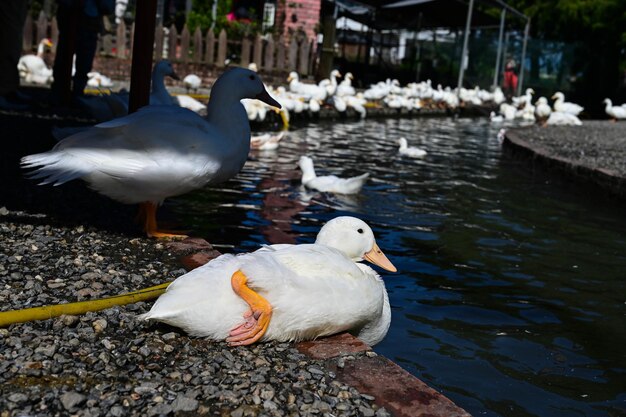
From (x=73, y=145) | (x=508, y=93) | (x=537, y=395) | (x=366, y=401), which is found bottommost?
(x=537, y=395)

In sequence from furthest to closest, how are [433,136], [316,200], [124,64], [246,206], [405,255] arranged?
1. [124,64]
2. [433,136]
3. [316,200]
4. [246,206]
5. [405,255]

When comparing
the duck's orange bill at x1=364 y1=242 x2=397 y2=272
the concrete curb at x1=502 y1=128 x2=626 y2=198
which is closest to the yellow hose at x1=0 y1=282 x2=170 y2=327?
the duck's orange bill at x1=364 y1=242 x2=397 y2=272

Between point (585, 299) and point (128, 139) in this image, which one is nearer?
point (128, 139)

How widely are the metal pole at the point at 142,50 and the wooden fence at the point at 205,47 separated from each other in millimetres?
12728

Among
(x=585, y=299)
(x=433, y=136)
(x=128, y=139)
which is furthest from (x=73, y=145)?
(x=433, y=136)

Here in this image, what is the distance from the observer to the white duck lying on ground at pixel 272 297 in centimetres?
318

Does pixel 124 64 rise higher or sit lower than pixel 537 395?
higher

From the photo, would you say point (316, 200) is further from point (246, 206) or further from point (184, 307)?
point (184, 307)

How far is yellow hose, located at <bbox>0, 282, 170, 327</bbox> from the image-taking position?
10.4ft

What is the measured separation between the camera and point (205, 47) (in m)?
21.3

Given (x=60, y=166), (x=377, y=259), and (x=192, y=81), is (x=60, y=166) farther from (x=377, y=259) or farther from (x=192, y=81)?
(x=192, y=81)

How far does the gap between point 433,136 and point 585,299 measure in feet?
39.4

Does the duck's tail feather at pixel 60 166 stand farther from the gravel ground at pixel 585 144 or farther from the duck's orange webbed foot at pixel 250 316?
the gravel ground at pixel 585 144

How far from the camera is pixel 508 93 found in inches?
1326
